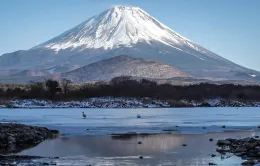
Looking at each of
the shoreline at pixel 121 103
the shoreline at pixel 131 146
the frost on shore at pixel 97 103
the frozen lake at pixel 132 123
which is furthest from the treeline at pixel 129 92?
the shoreline at pixel 131 146

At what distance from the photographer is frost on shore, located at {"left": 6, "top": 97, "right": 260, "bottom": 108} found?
Answer: 80.6 metres

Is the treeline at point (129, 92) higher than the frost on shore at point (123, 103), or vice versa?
the treeline at point (129, 92)

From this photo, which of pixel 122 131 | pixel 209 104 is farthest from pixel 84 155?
pixel 209 104

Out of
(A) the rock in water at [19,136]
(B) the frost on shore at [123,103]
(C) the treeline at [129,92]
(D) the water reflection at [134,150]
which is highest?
(C) the treeline at [129,92]

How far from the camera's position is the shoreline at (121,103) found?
3167 inches

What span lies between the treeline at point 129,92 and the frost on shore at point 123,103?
2.38 metres

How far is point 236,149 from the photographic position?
70.5ft

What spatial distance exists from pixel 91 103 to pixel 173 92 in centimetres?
1796

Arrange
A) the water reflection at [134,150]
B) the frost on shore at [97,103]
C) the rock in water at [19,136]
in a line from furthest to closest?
the frost on shore at [97,103] → the rock in water at [19,136] → the water reflection at [134,150]

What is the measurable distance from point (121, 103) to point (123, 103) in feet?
1.04

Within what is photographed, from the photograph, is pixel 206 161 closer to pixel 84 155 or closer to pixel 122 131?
pixel 84 155

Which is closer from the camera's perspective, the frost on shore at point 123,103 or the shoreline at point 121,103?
the shoreline at point 121,103

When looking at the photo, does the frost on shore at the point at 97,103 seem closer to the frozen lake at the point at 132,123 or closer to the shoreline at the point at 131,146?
the frozen lake at the point at 132,123

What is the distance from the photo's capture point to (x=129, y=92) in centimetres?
9131
